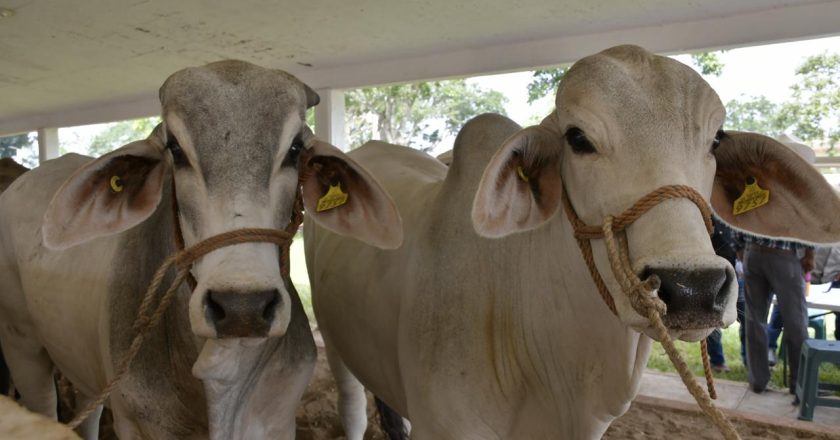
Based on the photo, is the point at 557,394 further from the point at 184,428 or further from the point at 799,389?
the point at 799,389

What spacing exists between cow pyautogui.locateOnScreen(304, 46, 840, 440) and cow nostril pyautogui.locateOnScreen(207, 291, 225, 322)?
0.70m

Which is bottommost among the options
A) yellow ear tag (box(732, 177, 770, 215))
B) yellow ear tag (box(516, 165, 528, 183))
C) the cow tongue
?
the cow tongue

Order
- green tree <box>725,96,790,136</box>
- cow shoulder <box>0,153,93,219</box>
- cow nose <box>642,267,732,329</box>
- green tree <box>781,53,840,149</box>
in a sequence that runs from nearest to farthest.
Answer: cow nose <box>642,267,732,329</box> < cow shoulder <box>0,153,93,219</box> < green tree <box>781,53,840,149</box> < green tree <box>725,96,790,136</box>

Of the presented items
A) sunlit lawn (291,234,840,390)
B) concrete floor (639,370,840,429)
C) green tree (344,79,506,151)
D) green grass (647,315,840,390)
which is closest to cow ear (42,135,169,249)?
concrete floor (639,370,840,429)

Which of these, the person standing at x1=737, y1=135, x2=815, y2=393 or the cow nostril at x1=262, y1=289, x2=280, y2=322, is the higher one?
the cow nostril at x1=262, y1=289, x2=280, y2=322

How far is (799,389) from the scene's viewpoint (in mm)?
5180

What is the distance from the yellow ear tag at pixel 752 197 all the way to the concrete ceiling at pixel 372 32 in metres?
3.04

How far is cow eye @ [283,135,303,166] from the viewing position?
83.3 inches

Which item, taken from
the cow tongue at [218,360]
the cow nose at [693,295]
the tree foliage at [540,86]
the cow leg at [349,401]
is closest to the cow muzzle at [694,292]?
the cow nose at [693,295]

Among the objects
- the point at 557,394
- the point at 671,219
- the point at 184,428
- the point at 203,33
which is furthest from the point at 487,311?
the point at 203,33

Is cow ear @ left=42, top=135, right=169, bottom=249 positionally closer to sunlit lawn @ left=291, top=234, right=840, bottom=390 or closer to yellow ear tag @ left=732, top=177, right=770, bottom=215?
yellow ear tag @ left=732, top=177, right=770, bottom=215

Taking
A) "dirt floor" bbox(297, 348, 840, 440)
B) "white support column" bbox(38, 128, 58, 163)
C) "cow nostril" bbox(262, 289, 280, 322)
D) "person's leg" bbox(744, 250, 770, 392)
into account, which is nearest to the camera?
"cow nostril" bbox(262, 289, 280, 322)

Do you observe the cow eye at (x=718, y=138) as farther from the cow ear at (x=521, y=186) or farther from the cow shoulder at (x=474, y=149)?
the cow shoulder at (x=474, y=149)

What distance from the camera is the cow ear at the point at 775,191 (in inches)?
70.3
